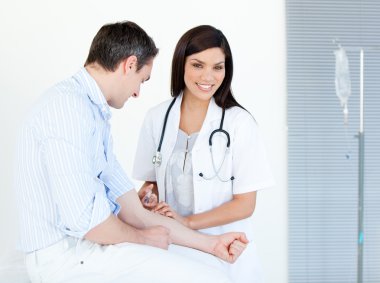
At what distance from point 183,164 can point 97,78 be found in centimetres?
72

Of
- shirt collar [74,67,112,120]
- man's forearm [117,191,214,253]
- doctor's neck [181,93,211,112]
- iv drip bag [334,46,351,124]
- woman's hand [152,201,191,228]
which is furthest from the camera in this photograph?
iv drip bag [334,46,351,124]

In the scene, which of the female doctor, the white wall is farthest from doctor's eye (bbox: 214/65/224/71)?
the white wall

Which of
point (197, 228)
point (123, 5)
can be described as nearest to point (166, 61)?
point (123, 5)

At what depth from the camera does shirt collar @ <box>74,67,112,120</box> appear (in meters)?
1.56

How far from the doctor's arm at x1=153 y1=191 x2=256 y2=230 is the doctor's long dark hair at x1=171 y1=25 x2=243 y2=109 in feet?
1.28

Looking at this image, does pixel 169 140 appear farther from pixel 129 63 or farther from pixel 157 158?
pixel 129 63

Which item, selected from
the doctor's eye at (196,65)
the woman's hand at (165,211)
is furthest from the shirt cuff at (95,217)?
the doctor's eye at (196,65)

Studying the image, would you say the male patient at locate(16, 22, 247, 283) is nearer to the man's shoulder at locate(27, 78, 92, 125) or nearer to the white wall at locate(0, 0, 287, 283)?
the man's shoulder at locate(27, 78, 92, 125)

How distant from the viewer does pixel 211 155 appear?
87.1 inches

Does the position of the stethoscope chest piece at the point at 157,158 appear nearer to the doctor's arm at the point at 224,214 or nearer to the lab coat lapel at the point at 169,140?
the lab coat lapel at the point at 169,140

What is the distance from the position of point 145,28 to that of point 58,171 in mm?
2378

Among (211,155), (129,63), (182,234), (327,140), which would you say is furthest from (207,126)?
(327,140)

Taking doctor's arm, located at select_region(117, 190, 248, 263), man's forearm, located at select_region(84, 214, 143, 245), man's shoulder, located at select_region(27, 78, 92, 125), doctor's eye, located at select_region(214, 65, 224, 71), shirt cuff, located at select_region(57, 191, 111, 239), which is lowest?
doctor's arm, located at select_region(117, 190, 248, 263)

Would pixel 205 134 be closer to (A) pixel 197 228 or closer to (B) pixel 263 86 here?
(A) pixel 197 228
